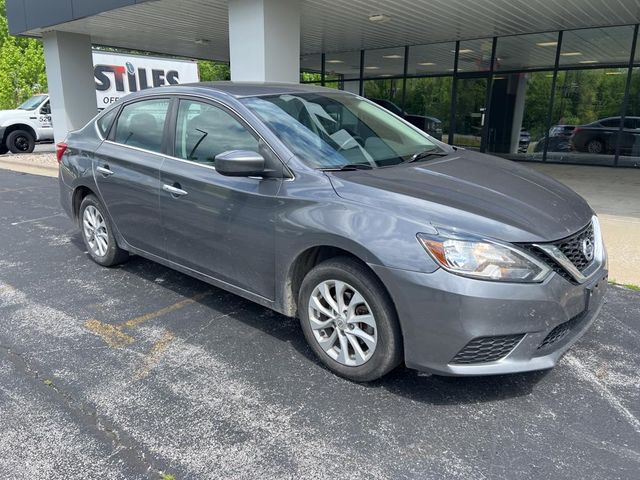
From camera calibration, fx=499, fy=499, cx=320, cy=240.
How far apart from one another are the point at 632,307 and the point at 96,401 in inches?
161

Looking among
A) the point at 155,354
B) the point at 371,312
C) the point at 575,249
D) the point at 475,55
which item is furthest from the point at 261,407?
the point at 475,55

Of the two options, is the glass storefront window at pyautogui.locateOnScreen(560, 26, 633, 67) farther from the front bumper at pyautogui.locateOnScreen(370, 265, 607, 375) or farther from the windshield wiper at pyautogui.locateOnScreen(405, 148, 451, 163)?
the front bumper at pyautogui.locateOnScreen(370, 265, 607, 375)

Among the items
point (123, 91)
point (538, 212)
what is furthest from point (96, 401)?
point (123, 91)

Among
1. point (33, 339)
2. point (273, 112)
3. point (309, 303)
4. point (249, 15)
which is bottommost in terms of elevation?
point (33, 339)

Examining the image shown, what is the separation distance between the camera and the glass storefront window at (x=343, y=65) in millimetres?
16231

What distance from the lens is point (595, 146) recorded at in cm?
1331

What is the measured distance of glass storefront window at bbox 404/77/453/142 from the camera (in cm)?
1521

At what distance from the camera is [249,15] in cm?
814

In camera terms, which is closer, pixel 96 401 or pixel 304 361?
pixel 96 401

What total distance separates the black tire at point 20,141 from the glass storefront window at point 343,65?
1045 centimetres

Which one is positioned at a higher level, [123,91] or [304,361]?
[123,91]

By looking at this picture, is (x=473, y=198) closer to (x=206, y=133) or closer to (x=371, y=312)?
(x=371, y=312)

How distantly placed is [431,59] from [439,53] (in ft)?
1.57

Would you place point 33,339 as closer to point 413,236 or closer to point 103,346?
point 103,346
